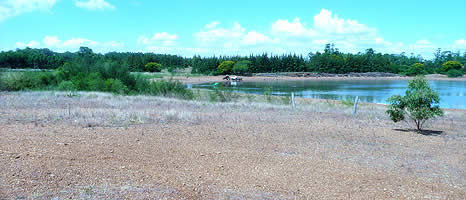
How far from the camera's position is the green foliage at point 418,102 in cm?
1242

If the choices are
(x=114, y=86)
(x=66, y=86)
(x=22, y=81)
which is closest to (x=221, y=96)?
(x=114, y=86)

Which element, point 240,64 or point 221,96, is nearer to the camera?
point 221,96

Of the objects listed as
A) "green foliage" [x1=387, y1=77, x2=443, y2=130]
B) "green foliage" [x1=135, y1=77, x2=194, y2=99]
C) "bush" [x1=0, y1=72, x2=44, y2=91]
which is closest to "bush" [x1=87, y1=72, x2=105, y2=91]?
"green foliage" [x1=135, y1=77, x2=194, y2=99]

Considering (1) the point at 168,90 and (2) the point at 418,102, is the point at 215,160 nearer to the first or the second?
(2) the point at 418,102

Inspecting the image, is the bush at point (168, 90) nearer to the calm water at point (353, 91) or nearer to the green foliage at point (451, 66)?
the calm water at point (353, 91)

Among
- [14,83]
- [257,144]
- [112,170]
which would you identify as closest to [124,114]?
[257,144]

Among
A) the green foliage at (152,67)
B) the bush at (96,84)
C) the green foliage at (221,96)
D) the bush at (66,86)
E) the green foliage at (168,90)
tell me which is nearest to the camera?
the green foliage at (221,96)

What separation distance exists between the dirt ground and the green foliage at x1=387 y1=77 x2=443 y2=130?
677 mm

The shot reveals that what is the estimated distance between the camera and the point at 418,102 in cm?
1255

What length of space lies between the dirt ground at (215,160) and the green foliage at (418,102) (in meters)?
0.68

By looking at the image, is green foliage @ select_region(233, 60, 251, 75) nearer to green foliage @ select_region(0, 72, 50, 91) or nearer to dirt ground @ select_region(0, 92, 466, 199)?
green foliage @ select_region(0, 72, 50, 91)

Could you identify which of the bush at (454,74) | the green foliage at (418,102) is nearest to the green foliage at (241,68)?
the bush at (454,74)

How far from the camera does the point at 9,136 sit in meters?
8.32

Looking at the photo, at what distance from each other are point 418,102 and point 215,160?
8.47 metres
